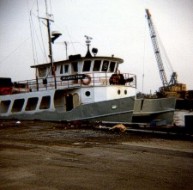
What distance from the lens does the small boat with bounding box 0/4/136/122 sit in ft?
52.1

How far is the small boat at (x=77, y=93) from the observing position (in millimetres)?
15891

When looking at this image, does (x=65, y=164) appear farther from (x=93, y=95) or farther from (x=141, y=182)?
(x=93, y=95)

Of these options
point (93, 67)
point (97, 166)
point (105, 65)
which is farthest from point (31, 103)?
point (97, 166)

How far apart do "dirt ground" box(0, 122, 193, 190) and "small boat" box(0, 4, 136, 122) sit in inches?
287

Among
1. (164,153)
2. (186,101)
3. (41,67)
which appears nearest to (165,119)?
(41,67)

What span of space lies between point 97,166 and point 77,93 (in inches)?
466

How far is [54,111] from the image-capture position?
17.5 meters

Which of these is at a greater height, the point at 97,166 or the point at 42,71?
the point at 42,71

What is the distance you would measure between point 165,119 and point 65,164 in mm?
14171

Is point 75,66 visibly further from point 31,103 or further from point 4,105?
point 4,105

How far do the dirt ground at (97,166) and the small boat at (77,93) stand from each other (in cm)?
728

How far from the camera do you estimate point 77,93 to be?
17297 millimetres

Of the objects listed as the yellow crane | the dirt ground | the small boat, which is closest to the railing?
the small boat

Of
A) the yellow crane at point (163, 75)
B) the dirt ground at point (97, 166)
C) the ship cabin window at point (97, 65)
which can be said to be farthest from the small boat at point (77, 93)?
the yellow crane at point (163, 75)
